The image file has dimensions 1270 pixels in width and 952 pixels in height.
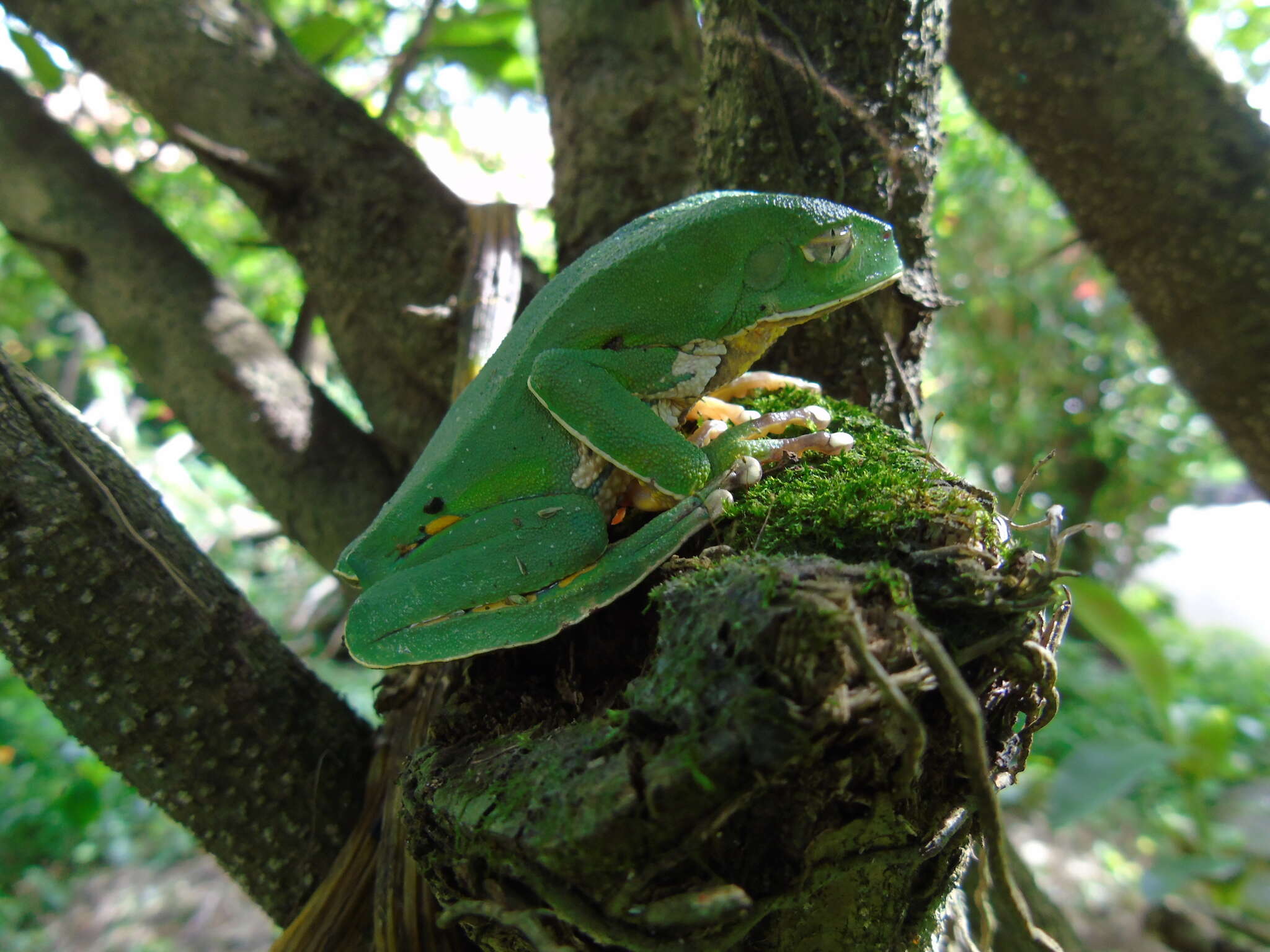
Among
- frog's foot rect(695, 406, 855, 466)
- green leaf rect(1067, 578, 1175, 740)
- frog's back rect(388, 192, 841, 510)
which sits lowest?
green leaf rect(1067, 578, 1175, 740)

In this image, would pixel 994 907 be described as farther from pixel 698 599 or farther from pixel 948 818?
pixel 698 599

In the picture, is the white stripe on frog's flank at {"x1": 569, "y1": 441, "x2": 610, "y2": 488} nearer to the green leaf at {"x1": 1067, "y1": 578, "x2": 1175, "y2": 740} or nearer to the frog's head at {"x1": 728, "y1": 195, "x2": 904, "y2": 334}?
the frog's head at {"x1": 728, "y1": 195, "x2": 904, "y2": 334}

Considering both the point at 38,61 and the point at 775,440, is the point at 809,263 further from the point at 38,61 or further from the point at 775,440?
the point at 38,61

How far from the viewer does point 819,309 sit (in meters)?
1.55

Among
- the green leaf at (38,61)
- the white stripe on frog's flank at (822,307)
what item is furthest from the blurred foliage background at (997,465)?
the white stripe on frog's flank at (822,307)

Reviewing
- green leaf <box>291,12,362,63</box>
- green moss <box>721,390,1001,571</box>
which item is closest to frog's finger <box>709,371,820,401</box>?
green moss <box>721,390,1001,571</box>

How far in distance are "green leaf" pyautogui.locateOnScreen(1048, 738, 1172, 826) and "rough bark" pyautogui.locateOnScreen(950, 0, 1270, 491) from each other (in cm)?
109

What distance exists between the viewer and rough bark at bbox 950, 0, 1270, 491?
2.57 metres

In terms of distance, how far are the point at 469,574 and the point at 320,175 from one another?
173 centimetres

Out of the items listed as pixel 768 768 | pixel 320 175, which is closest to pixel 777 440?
pixel 768 768

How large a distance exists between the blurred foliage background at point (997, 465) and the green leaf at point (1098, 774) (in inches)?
0.4

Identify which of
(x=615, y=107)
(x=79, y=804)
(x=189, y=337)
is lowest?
(x=79, y=804)

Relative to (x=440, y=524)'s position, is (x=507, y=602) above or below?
below

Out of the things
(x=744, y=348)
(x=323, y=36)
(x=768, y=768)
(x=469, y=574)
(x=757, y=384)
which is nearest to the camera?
(x=768, y=768)
